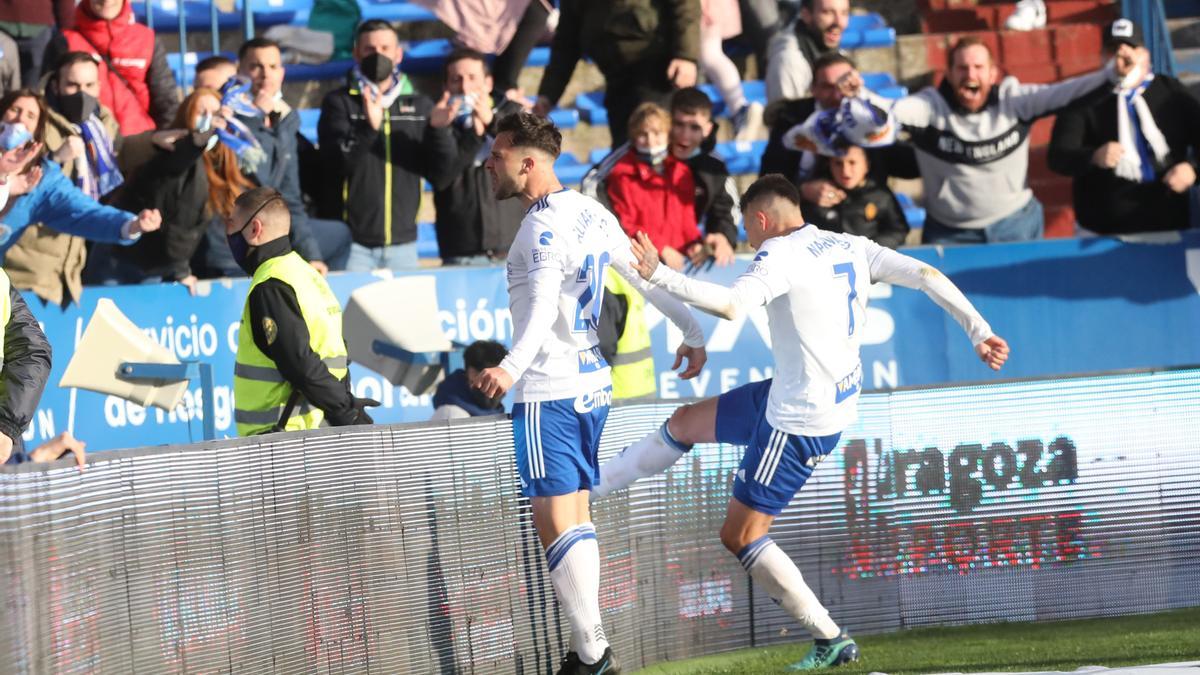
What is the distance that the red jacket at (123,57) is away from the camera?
11.1m

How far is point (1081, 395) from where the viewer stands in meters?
8.11

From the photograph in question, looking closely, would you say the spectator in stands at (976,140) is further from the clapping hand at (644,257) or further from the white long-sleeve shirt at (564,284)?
the clapping hand at (644,257)

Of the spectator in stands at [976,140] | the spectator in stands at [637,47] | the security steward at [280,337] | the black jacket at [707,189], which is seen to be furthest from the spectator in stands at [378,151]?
the security steward at [280,337]

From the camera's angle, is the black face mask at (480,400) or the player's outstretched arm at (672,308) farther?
the black face mask at (480,400)

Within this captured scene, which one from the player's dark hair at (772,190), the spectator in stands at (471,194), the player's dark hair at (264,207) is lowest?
the player's dark hair at (772,190)

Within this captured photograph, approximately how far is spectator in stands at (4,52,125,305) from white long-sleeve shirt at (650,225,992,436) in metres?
4.20

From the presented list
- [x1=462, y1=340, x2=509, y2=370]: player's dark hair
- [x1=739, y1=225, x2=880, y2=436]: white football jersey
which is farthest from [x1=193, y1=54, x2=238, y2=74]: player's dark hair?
[x1=739, y1=225, x2=880, y2=436]: white football jersey

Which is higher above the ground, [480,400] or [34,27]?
[34,27]

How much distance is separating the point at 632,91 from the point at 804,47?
1.49 metres

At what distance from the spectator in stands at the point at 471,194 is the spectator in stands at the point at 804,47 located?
8.18 feet

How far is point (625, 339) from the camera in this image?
8.78 m

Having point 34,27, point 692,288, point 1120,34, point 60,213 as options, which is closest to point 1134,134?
point 1120,34

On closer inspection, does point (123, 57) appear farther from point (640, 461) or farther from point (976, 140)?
point (640, 461)

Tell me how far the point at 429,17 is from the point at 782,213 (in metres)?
8.27
